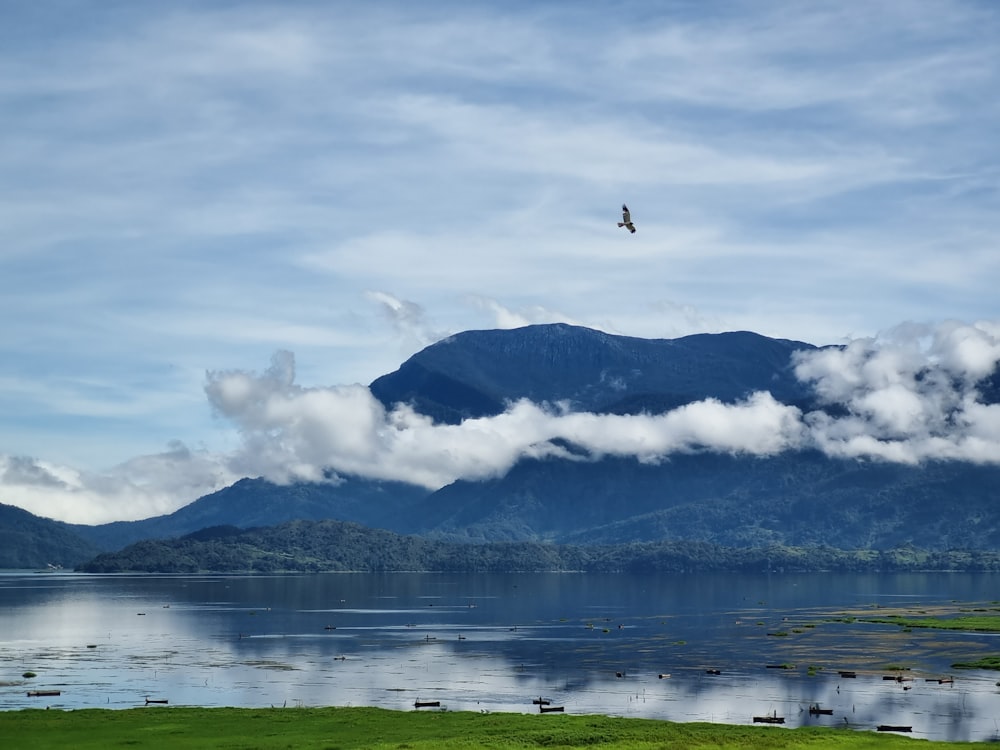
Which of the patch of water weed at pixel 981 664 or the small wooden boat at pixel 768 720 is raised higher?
the patch of water weed at pixel 981 664

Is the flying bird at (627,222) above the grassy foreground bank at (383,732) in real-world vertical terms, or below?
above

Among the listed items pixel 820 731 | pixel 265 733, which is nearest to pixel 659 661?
pixel 820 731

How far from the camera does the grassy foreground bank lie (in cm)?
10788

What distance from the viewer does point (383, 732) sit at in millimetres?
114438

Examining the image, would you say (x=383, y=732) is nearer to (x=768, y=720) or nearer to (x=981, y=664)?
(x=768, y=720)

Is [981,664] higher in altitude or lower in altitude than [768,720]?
higher

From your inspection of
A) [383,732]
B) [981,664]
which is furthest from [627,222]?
[981,664]

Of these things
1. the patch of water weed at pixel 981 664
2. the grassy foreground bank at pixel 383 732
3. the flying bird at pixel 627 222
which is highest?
the flying bird at pixel 627 222

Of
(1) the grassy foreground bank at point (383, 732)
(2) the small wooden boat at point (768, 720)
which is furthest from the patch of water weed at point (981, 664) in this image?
(1) the grassy foreground bank at point (383, 732)

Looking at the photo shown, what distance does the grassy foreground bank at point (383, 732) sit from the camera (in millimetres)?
107875

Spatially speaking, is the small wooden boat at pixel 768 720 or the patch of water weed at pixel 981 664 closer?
the small wooden boat at pixel 768 720

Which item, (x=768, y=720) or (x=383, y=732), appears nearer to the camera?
(x=383, y=732)

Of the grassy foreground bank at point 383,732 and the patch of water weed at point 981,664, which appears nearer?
the grassy foreground bank at point 383,732

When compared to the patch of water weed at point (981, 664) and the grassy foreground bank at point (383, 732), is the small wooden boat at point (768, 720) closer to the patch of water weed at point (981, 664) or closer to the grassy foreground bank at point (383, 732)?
the grassy foreground bank at point (383, 732)
